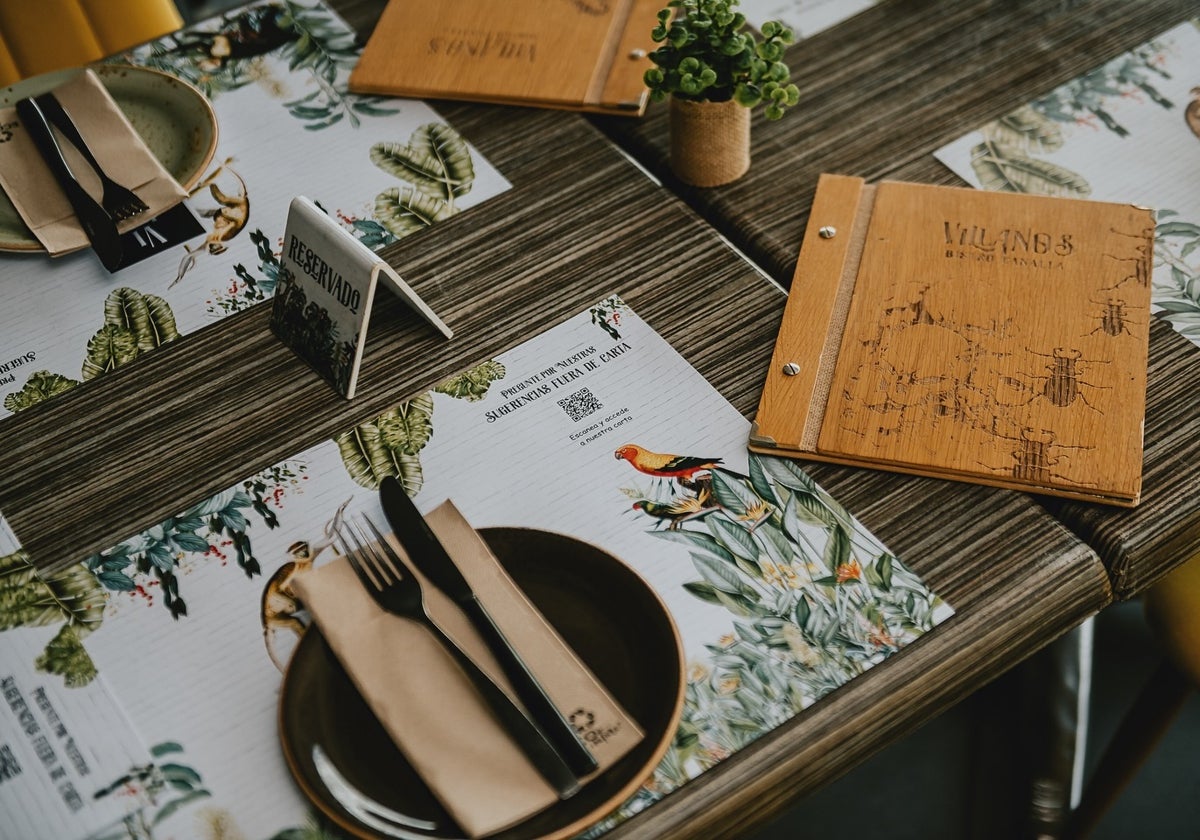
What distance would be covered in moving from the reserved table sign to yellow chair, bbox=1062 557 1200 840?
764 millimetres

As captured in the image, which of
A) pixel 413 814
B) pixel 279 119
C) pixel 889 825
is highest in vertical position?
pixel 279 119

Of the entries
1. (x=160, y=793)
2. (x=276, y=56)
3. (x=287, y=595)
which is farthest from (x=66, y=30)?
(x=160, y=793)

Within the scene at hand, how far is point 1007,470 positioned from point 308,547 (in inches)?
20.5

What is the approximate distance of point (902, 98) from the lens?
1.07 m

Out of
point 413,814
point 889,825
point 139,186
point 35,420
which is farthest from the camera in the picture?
point 889,825

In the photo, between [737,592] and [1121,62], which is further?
[1121,62]

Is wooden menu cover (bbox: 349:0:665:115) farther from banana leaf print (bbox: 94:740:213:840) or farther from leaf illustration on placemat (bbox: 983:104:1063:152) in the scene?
banana leaf print (bbox: 94:740:213:840)

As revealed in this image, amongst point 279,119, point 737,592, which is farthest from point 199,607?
point 279,119

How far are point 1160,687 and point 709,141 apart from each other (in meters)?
0.75

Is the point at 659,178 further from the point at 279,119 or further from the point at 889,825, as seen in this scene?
the point at 889,825

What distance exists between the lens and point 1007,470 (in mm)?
758

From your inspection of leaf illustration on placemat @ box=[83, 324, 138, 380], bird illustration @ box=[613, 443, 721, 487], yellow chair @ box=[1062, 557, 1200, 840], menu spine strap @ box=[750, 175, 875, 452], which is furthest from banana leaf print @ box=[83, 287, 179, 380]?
yellow chair @ box=[1062, 557, 1200, 840]

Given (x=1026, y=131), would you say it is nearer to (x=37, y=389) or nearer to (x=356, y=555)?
(x=356, y=555)

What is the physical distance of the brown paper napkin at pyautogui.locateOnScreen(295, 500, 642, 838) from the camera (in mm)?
621
